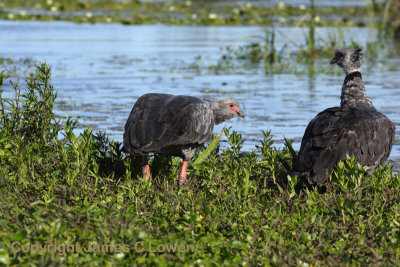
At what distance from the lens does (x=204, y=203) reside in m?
5.55

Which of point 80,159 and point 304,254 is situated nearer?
point 304,254

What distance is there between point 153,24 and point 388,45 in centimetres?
911

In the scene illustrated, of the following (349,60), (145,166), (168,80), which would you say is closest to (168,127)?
(145,166)

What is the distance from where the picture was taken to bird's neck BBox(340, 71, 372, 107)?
7.16m

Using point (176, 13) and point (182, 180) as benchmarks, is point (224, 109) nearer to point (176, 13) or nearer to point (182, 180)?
point (182, 180)

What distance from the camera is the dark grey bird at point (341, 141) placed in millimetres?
5898

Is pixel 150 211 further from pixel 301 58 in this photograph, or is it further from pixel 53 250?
pixel 301 58

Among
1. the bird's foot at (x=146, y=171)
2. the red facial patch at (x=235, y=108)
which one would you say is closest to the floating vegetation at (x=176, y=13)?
the red facial patch at (x=235, y=108)

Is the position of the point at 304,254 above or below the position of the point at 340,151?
below

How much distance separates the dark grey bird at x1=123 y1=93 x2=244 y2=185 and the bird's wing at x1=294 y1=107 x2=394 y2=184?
90 centimetres

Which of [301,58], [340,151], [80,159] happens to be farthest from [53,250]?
[301,58]

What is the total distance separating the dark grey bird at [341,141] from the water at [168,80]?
1.57m

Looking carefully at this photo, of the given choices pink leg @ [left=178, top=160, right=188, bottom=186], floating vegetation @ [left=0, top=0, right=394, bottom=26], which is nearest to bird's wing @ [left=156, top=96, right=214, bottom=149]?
pink leg @ [left=178, top=160, right=188, bottom=186]

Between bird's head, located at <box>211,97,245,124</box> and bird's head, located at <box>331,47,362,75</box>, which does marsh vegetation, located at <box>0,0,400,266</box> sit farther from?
bird's head, located at <box>331,47,362,75</box>
